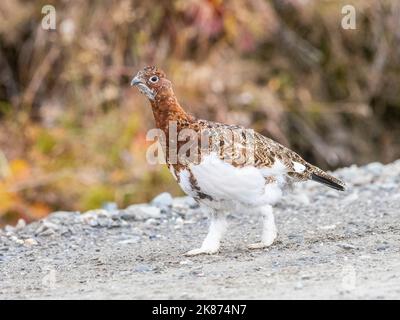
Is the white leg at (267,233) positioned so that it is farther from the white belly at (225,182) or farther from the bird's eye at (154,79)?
the bird's eye at (154,79)

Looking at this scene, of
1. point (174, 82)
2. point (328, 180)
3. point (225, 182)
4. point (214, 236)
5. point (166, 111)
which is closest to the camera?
point (225, 182)

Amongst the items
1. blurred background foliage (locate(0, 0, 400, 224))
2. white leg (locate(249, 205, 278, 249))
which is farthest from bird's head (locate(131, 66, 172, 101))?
blurred background foliage (locate(0, 0, 400, 224))

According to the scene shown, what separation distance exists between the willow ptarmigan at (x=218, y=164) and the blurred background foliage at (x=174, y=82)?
15.2ft

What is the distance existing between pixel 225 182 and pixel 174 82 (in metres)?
6.64

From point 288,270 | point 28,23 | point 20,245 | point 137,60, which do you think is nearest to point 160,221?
point 20,245

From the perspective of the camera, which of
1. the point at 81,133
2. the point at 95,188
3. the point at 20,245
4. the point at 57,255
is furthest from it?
the point at 81,133

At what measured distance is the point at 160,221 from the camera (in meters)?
8.23

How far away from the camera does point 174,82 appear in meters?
12.5

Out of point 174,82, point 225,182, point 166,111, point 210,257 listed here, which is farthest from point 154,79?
point 174,82

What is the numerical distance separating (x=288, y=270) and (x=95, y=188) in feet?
18.6

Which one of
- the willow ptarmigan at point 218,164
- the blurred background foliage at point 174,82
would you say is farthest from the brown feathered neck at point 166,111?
the blurred background foliage at point 174,82

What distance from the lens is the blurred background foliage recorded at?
11.4 metres

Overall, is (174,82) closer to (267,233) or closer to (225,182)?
(267,233)

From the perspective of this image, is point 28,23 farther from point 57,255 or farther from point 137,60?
point 57,255
